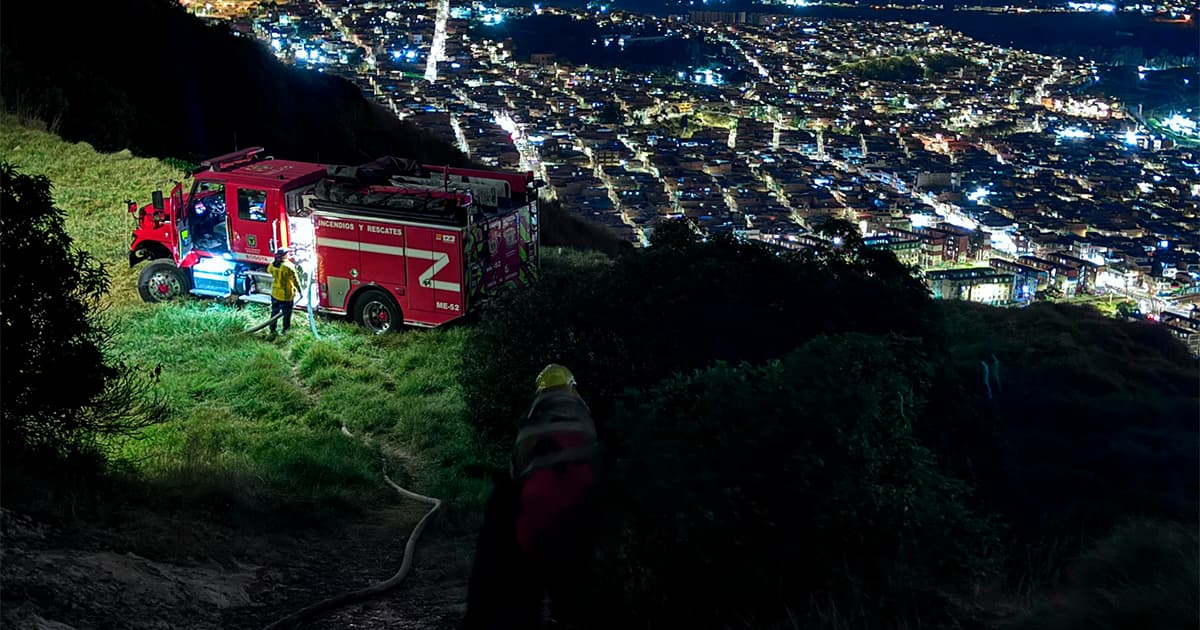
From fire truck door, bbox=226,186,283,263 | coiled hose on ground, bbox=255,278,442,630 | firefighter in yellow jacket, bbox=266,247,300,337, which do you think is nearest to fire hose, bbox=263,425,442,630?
coiled hose on ground, bbox=255,278,442,630

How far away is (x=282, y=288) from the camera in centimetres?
1462

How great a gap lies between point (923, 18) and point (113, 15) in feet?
330

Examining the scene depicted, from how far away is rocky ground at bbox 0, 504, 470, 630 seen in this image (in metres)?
6.38

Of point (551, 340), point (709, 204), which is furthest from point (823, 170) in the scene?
point (551, 340)

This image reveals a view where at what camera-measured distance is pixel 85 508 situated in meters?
7.73

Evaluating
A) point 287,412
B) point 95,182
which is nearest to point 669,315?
point 287,412

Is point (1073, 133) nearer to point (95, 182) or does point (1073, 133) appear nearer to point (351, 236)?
point (95, 182)

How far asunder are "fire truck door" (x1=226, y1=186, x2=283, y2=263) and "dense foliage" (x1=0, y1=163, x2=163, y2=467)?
6818 millimetres

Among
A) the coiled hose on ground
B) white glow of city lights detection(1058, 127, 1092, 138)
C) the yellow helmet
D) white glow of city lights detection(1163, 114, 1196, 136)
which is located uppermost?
white glow of city lights detection(1163, 114, 1196, 136)

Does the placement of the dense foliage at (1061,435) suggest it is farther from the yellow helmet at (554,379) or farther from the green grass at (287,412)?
the green grass at (287,412)

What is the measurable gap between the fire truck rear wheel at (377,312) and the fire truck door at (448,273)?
0.68 m

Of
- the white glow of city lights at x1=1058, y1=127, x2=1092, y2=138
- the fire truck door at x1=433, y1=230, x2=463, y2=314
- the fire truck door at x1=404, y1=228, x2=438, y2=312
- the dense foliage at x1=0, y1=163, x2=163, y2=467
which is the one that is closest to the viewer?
the dense foliage at x1=0, y1=163, x2=163, y2=467

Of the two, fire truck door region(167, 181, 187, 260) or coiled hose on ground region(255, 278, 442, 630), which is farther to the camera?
fire truck door region(167, 181, 187, 260)

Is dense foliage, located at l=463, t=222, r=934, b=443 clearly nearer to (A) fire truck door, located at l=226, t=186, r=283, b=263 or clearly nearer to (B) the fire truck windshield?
(A) fire truck door, located at l=226, t=186, r=283, b=263
